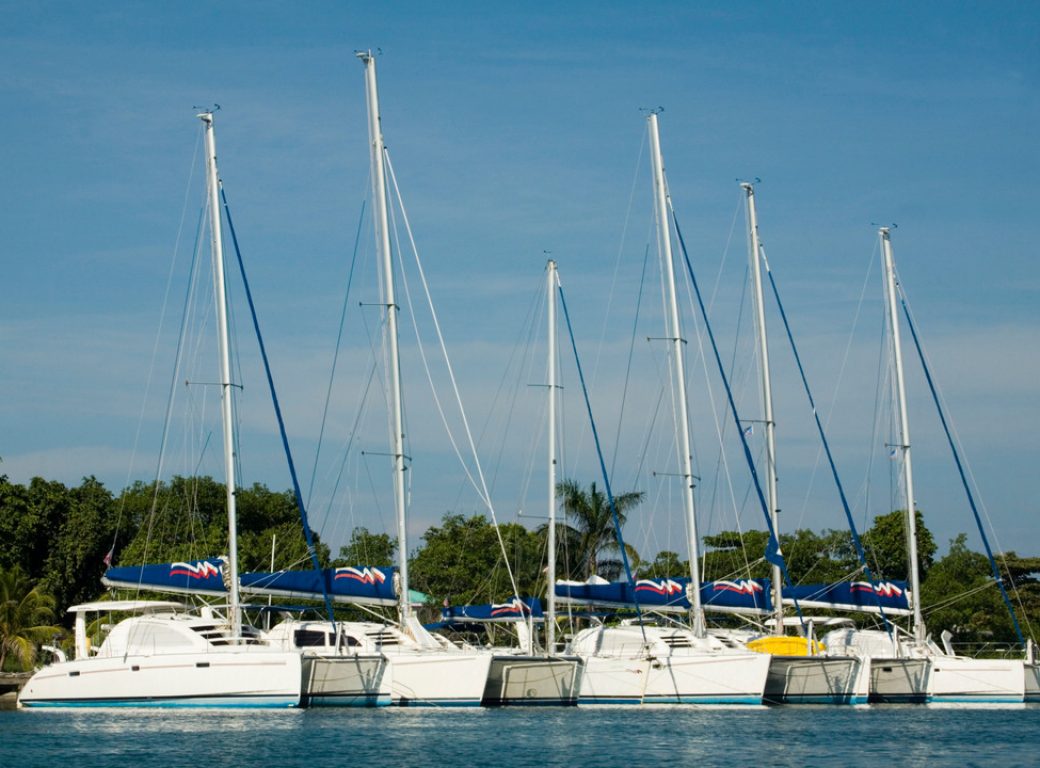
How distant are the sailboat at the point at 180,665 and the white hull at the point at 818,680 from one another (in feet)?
45.9

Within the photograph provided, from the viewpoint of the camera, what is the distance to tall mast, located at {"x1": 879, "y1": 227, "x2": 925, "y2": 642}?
149 ft

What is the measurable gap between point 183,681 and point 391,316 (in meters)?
11.4

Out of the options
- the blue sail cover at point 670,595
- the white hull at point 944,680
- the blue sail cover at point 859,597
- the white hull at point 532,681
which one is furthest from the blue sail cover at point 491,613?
the white hull at point 944,680

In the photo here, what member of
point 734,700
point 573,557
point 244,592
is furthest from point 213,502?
point 734,700

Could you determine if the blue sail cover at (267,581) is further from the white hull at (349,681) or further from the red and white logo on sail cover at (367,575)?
the white hull at (349,681)

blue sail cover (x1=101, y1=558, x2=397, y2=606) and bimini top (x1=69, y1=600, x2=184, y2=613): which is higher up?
blue sail cover (x1=101, y1=558, x2=397, y2=606)

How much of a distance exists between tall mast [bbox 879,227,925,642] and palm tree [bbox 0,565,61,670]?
2915 cm

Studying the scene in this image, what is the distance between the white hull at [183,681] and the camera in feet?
118

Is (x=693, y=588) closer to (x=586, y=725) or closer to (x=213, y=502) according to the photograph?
(x=586, y=725)

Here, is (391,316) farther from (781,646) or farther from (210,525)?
(210,525)

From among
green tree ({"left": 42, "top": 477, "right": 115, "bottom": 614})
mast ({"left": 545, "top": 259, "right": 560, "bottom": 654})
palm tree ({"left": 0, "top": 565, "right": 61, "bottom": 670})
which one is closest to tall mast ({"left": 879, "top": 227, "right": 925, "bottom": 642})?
mast ({"left": 545, "top": 259, "right": 560, "bottom": 654})

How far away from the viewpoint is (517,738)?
108 feet

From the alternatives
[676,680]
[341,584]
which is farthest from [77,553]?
[676,680]

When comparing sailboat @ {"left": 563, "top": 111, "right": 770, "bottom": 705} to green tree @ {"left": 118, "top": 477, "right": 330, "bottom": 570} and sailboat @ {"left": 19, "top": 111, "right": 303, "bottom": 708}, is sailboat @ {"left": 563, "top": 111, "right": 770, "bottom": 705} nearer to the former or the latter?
sailboat @ {"left": 19, "top": 111, "right": 303, "bottom": 708}
